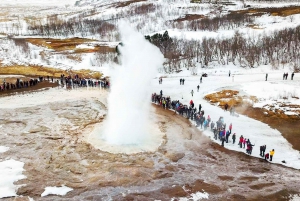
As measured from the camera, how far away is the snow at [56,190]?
15.0 meters

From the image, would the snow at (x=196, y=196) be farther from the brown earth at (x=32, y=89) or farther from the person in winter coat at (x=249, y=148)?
the brown earth at (x=32, y=89)

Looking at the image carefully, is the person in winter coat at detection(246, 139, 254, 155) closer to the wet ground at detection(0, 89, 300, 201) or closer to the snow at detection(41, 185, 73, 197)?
the wet ground at detection(0, 89, 300, 201)

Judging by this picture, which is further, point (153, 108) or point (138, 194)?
point (153, 108)

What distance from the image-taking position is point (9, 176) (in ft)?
53.5

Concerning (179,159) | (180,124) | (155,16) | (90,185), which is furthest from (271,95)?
(155,16)

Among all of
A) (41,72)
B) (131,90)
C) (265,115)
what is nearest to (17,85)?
(41,72)

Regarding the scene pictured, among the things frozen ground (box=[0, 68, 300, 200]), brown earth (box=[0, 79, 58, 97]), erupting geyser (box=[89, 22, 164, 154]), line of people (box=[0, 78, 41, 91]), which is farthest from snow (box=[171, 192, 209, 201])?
line of people (box=[0, 78, 41, 91])

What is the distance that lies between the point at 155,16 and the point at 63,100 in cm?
7069

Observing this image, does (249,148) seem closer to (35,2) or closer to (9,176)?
(9,176)

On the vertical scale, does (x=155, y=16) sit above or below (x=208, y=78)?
above

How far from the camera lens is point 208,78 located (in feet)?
128

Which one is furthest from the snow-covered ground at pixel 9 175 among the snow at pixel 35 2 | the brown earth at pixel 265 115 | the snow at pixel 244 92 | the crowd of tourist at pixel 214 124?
the snow at pixel 35 2

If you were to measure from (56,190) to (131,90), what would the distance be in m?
8.96

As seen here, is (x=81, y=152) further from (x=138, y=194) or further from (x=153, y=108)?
(x=153, y=108)
